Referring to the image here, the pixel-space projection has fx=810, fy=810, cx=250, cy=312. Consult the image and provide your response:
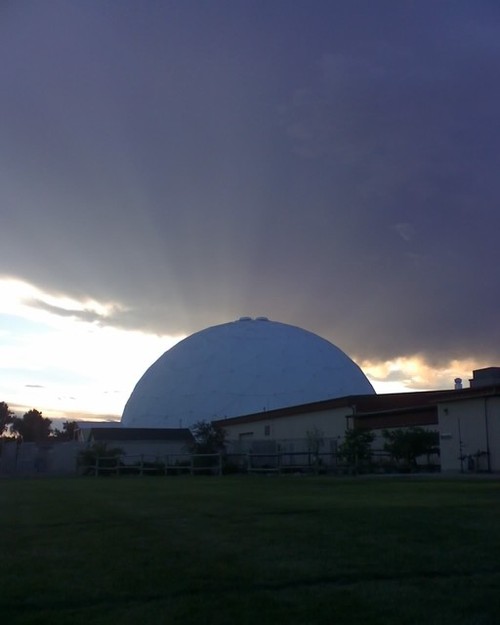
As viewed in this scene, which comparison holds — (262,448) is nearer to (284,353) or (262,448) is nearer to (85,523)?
(284,353)

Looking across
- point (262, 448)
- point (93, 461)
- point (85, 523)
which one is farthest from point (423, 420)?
point (85, 523)

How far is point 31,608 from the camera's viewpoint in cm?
619

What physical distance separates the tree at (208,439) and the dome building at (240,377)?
813 centimetres

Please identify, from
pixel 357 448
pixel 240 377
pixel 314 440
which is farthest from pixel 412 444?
pixel 240 377

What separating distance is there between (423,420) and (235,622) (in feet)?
119

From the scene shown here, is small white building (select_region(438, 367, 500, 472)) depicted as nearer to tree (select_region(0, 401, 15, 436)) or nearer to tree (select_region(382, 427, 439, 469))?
tree (select_region(382, 427, 439, 469))

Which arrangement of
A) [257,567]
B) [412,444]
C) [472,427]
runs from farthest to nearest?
[412,444], [472,427], [257,567]

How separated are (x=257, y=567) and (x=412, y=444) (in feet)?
102

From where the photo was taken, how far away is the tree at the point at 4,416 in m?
107

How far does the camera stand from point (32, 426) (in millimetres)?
114250

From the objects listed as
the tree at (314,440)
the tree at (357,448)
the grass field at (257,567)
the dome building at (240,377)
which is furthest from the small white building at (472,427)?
the dome building at (240,377)

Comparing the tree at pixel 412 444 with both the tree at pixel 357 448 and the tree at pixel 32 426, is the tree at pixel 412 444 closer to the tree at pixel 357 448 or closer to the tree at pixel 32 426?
the tree at pixel 357 448

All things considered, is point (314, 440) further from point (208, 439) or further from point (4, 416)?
point (4, 416)

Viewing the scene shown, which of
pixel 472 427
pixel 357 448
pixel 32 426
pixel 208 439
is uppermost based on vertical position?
pixel 32 426
